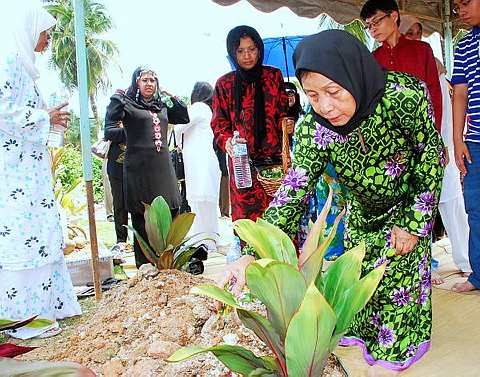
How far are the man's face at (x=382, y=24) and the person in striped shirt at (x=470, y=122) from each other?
0.40 m

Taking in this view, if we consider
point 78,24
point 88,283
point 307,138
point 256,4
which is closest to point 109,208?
point 88,283

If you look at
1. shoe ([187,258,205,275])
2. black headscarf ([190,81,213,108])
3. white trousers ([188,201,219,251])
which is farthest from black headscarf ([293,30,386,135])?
black headscarf ([190,81,213,108])

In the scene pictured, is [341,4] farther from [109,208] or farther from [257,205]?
[109,208]

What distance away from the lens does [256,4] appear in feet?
13.7

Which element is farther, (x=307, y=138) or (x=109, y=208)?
(x=109, y=208)

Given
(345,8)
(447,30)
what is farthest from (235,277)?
(447,30)

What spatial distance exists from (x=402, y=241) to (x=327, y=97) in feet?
2.18

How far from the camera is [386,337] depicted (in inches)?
83.7

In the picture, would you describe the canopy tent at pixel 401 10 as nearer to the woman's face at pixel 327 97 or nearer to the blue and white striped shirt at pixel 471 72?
the blue and white striped shirt at pixel 471 72

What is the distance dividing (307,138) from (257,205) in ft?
4.96

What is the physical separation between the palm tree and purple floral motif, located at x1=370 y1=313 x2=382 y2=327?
23.1m

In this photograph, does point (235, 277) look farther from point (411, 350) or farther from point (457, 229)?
point (457, 229)

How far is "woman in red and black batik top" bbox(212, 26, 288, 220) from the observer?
346 centimetres

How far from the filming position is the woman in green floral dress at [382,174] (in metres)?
1.85
